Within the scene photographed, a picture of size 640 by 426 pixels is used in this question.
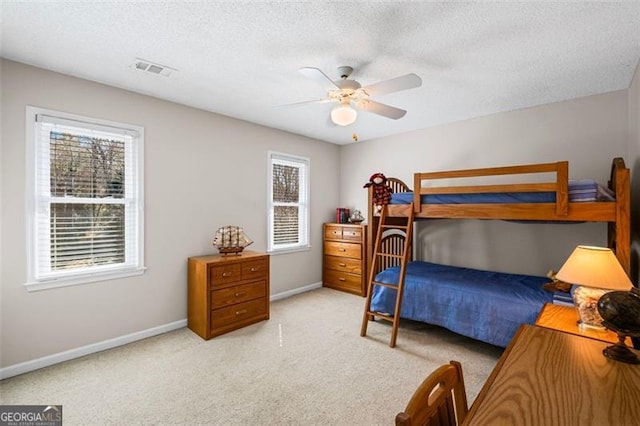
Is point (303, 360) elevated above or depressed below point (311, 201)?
below

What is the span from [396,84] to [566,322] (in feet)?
6.20

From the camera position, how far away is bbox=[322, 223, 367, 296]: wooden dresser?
4.53 meters

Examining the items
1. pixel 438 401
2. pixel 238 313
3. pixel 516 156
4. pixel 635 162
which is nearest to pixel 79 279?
pixel 238 313

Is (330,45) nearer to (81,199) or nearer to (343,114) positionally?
(343,114)

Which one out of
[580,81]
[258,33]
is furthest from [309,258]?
[580,81]

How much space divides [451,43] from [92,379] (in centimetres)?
370

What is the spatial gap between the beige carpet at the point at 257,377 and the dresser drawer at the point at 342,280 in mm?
1266

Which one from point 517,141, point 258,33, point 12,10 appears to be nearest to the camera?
point 12,10

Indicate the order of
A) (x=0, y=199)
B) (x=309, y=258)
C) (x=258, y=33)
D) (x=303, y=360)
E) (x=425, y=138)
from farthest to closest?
(x=309, y=258) < (x=425, y=138) < (x=303, y=360) < (x=0, y=199) < (x=258, y=33)

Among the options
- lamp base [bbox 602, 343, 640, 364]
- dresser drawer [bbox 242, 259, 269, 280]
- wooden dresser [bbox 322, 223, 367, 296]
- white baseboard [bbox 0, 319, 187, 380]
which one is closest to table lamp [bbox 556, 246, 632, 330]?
lamp base [bbox 602, 343, 640, 364]

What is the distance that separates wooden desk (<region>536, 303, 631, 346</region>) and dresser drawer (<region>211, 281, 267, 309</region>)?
105 inches

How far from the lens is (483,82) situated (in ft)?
9.06

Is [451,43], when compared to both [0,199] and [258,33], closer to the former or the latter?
[258,33]

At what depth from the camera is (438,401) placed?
0.93m
